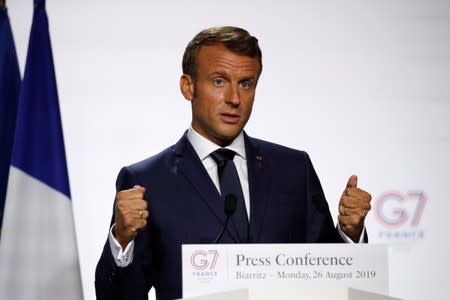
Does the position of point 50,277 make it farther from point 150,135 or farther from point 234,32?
point 234,32

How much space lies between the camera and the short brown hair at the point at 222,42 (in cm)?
334

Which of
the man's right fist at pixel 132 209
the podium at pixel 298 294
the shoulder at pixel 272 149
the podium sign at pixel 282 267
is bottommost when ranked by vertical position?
the podium at pixel 298 294

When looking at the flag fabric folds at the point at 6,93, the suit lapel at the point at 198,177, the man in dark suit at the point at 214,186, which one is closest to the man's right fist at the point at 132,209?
the man in dark suit at the point at 214,186

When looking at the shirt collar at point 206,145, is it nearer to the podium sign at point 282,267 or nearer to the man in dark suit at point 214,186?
the man in dark suit at point 214,186

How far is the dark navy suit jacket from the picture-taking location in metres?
2.97

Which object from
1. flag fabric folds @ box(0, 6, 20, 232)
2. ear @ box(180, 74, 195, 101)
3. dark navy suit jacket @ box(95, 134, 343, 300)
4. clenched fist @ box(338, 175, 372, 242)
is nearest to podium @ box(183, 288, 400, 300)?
clenched fist @ box(338, 175, 372, 242)

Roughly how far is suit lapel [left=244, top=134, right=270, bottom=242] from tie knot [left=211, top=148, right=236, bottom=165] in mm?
95

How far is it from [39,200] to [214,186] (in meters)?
0.91

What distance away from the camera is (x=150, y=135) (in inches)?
139

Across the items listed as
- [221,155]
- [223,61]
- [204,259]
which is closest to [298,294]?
[204,259]

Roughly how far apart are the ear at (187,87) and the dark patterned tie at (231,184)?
370mm

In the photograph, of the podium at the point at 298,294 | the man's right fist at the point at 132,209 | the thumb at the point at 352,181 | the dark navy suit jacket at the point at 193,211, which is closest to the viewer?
the podium at the point at 298,294

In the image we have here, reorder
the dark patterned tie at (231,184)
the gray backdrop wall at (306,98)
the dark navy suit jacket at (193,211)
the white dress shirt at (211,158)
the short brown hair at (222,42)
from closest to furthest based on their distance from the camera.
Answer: the dark navy suit jacket at (193,211)
the dark patterned tie at (231,184)
the white dress shirt at (211,158)
the short brown hair at (222,42)
the gray backdrop wall at (306,98)

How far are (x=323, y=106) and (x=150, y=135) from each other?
0.95 meters
